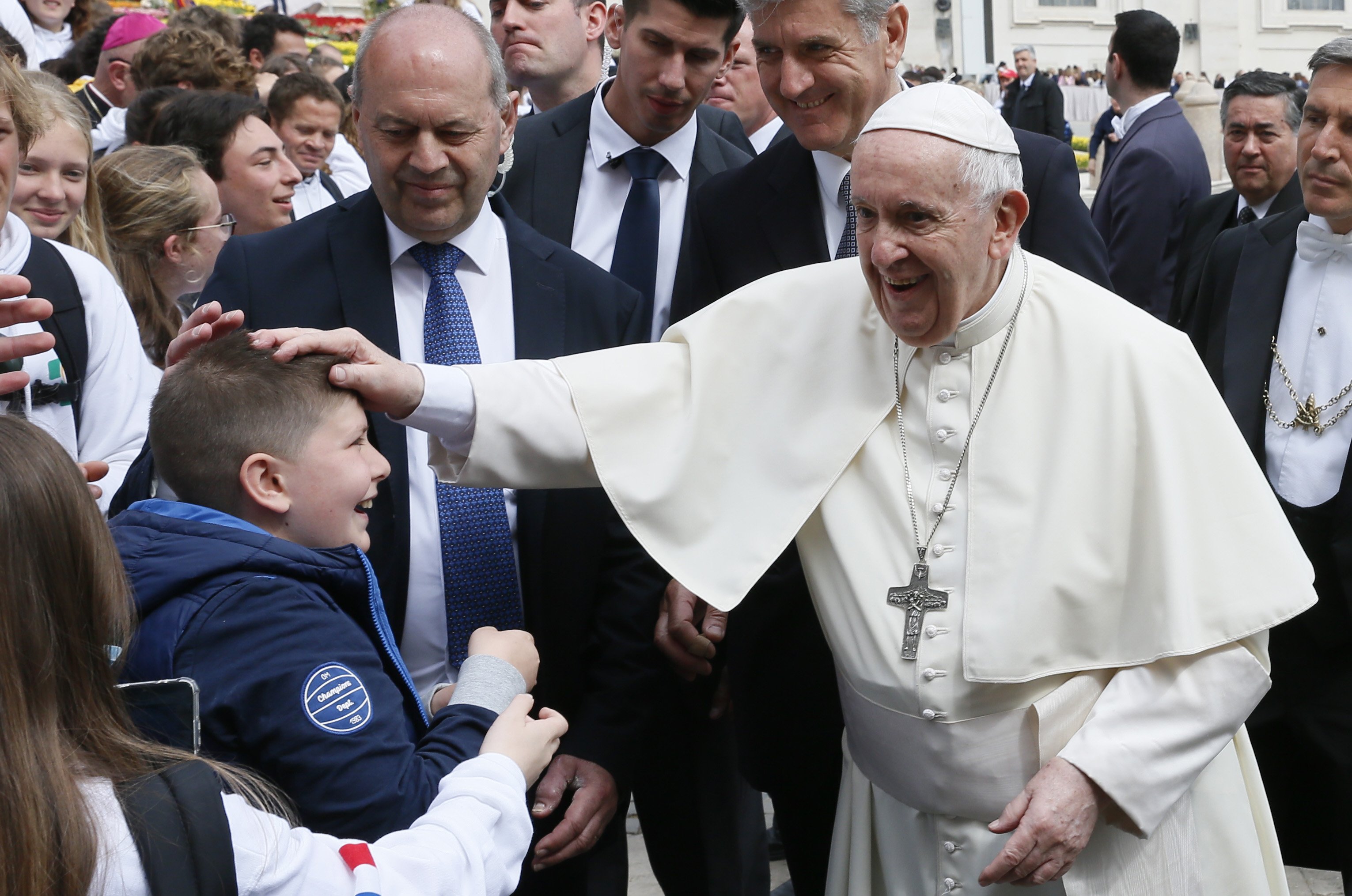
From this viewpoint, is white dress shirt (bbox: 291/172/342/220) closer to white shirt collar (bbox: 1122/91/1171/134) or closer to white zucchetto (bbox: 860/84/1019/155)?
white zucchetto (bbox: 860/84/1019/155)

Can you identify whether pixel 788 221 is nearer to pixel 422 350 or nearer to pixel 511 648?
pixel 422 350

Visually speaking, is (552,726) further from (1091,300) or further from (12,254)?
(12,254)

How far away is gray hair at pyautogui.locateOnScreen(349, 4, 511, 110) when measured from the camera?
2561 mm

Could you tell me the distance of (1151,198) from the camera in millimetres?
6352

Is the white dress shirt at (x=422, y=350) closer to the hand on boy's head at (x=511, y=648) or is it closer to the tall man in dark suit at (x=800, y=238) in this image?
the hand on boy's head at (x=511, y=648)

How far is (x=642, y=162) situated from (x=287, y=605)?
1.94 metres

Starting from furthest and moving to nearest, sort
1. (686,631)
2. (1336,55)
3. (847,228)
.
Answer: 1. (1336,55)
2. (847,228)
3. (686,631)

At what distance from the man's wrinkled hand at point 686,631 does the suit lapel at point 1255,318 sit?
5.06 feet

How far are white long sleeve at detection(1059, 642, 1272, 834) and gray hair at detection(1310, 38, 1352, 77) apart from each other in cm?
181

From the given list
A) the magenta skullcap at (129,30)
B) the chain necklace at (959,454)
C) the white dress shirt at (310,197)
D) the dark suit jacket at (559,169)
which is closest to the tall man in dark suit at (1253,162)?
the dark suit jacket at (559,169)

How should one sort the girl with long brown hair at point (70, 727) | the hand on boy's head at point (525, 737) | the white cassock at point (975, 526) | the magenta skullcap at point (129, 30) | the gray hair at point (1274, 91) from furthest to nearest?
the magenta skullcap at point (129, 30)
the gray hair at point (1274, 91)
the white cassock at point (975, 526)
the hand on boy's head at point (525, 737)
the girl with long brown hair at point (70, 727)

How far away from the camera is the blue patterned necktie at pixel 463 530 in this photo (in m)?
2.46

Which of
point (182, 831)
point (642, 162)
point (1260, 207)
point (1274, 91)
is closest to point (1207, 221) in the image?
point (1260, 207)

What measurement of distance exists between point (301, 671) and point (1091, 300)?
1441 mm
